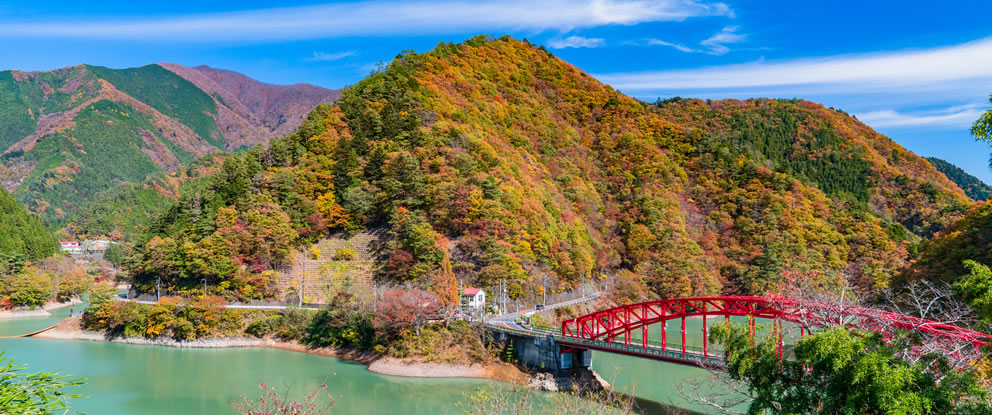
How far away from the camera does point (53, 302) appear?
7294 centimetres

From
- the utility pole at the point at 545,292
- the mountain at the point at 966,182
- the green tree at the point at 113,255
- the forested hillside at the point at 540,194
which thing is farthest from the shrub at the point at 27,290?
the mountain at the point at 966,182

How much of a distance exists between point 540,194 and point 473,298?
829 inches

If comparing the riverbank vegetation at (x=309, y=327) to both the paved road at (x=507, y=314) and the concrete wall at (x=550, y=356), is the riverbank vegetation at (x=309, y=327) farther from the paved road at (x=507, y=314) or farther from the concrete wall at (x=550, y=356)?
the concrete wall at (x=550, y=356)

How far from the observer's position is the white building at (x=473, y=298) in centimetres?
4403

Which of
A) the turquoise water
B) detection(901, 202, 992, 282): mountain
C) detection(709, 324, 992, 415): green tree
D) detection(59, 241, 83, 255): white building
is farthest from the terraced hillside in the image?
detection(59, 241, 83, 255): white building

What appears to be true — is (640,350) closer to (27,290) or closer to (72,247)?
(27,290)

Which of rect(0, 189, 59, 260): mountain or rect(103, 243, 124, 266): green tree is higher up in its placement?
rect(0, 189, 59, 260): mountain

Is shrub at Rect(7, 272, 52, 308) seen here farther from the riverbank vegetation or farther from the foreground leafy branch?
the foreground leafy branch

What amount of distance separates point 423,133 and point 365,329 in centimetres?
2461

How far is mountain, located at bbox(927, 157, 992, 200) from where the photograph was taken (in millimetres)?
122006

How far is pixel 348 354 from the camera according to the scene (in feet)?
139

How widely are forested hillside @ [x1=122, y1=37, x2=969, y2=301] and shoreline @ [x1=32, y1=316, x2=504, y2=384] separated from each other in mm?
5725

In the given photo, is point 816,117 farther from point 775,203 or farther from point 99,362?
point 99,362

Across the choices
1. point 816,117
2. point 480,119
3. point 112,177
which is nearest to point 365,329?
point 480,119
